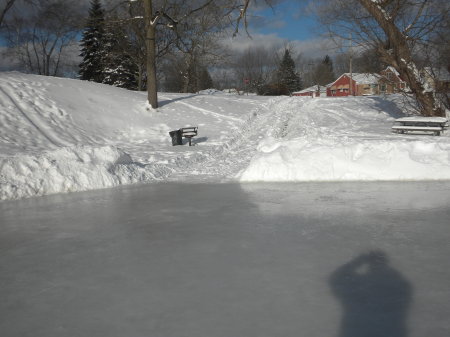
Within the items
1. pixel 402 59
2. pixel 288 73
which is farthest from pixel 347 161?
pixel 288 73

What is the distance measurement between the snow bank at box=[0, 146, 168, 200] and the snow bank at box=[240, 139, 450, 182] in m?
3.22

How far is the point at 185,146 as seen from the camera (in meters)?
15.1

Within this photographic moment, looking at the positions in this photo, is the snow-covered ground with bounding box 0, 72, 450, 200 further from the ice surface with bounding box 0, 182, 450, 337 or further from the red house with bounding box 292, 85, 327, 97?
the red house with bounding box 292, 85, 327, 97

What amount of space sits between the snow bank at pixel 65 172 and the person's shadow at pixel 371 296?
6855mm

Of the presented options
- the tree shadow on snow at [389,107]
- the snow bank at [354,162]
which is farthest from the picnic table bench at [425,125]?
the tree shadow on snow at [389,107]

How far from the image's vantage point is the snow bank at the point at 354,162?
9125 millimetres

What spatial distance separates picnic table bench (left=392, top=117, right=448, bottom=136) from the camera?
1495cm

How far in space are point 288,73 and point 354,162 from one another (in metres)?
71.1

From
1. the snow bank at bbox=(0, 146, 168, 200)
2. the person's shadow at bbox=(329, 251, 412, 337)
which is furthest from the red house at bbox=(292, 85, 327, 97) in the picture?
the person's shadow at bbox=(329, 251, 412, 337)

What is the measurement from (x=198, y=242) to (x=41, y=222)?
2994 mm

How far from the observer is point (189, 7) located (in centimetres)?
2244

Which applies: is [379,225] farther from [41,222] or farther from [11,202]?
[11,202]

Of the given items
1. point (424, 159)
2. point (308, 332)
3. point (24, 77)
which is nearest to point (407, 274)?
point (308, 332)

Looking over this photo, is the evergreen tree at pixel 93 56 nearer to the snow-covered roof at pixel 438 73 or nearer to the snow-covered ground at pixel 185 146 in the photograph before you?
the snow-covered ground at pixel 185 146
